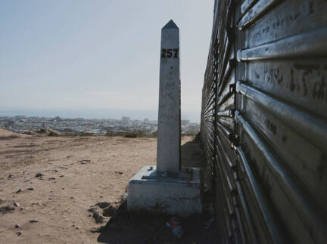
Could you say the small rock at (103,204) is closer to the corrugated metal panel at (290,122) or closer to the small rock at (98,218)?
the small rock at (98,218)

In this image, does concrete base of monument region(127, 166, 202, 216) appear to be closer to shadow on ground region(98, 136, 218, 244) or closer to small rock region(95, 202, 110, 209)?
shadow on ground region(98, 136, 218, 244)

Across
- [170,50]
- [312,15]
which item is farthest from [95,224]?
[312,15]

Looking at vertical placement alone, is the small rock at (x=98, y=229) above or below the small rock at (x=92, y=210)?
below

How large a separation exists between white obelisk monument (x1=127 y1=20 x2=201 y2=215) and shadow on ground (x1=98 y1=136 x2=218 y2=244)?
149mm

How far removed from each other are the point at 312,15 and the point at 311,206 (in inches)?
18.7

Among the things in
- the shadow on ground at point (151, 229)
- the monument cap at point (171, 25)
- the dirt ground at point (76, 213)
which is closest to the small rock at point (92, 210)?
the dirt ground at point (76, 213)

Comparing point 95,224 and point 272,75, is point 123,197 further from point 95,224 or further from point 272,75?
point 272,75

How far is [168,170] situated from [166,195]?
531 mm

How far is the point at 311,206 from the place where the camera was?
1.76 feet

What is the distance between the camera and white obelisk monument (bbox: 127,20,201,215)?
393 cm

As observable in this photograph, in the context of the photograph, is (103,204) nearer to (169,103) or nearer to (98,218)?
(98,218)

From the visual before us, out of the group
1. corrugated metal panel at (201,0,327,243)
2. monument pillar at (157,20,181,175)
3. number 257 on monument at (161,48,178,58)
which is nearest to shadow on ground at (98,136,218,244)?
monument pillar at (157,20,181,175)

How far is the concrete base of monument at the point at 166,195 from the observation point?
390 centimetres

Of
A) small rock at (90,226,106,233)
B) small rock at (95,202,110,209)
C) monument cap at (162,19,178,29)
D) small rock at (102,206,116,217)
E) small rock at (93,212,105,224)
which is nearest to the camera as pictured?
small rock at (90,226,106,233)
